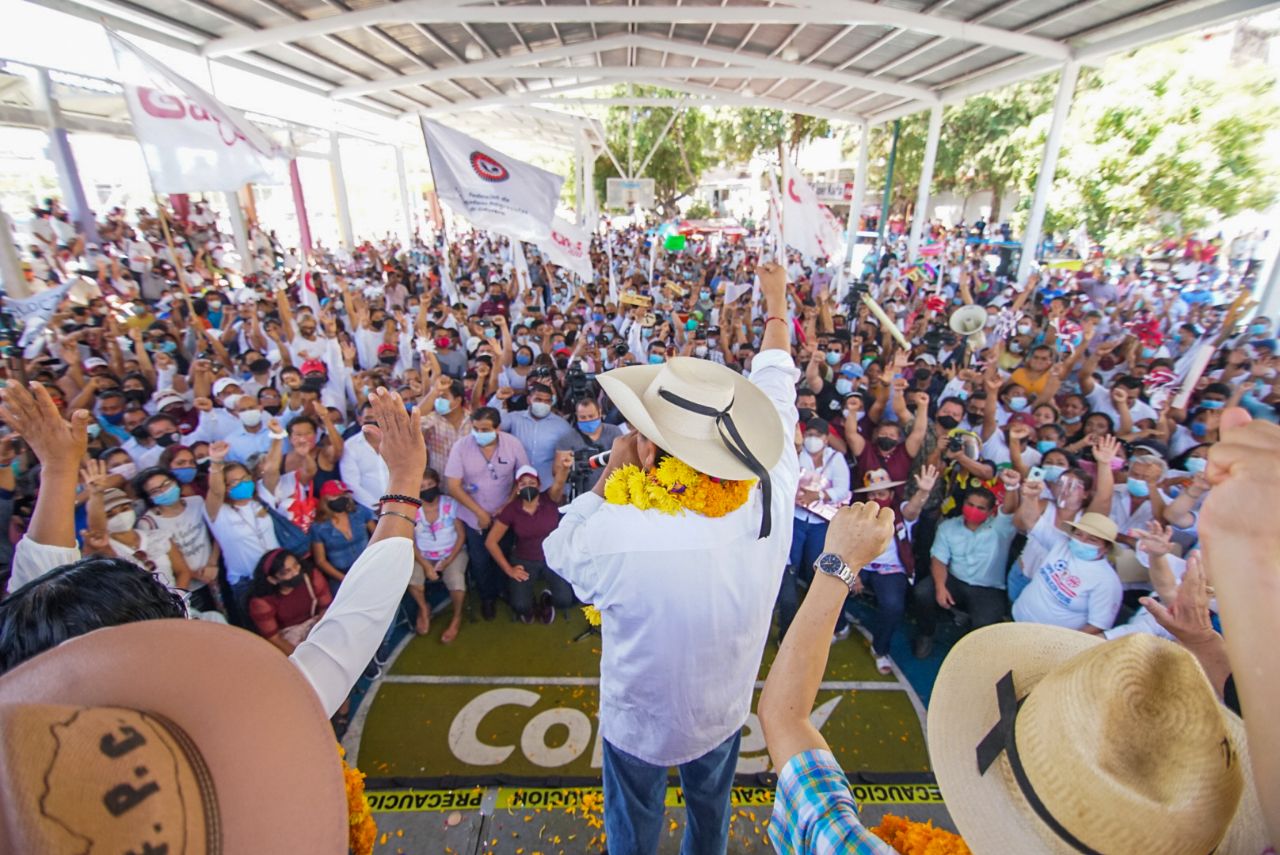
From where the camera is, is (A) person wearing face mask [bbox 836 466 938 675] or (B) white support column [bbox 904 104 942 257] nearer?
(A) person wearing face mask [bbox 836 466 938 675]

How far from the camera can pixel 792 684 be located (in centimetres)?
133

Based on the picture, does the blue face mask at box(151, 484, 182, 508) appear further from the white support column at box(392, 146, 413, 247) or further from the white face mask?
the white support column at box(392, 146, 413, 247)

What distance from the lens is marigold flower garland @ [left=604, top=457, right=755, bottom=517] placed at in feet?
6.51

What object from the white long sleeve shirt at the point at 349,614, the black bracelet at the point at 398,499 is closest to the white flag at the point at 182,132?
the white long sleeve shirt at the point at 349,614

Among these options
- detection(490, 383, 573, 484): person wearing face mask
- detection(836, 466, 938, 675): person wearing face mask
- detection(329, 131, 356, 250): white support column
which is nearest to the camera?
detection(836, 466, 938, 675): person wearing face mask

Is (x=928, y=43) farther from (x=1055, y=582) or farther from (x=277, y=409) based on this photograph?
(x=277, y=409)

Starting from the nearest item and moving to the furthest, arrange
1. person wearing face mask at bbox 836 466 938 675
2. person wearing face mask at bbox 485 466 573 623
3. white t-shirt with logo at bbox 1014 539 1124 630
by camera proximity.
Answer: white t-shirt with logo at bbox 1014 539 1124 630 → person wearing face mask at bbox 836 466 938 675 → person wearing face mask at bbox 485 466 573 623

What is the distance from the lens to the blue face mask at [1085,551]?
3744 millimetres

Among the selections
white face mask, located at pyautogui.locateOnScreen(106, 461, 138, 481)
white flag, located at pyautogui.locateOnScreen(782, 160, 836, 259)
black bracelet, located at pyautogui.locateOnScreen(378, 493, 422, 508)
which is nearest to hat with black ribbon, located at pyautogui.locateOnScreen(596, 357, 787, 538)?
black bracelet, located at pyautogui.locateOnScreen(378, 493, 422, 508)

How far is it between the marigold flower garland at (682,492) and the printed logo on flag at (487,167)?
620cm

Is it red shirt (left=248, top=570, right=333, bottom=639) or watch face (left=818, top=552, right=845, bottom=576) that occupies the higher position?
watch face (left=818, top=552, right=845, bottom=576)

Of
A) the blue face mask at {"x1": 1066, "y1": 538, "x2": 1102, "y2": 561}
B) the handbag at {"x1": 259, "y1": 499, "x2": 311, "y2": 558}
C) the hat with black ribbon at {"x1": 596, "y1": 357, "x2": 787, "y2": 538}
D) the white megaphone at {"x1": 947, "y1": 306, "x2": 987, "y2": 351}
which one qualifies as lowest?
the handbag at {"x1": 259, "y1": 499, "x2": 311, "y2": 558}

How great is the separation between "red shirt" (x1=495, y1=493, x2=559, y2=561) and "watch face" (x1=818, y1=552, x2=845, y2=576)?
145 inches

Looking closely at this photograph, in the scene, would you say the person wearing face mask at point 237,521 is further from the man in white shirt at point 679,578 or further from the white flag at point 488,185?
the white flag at point 488,185
